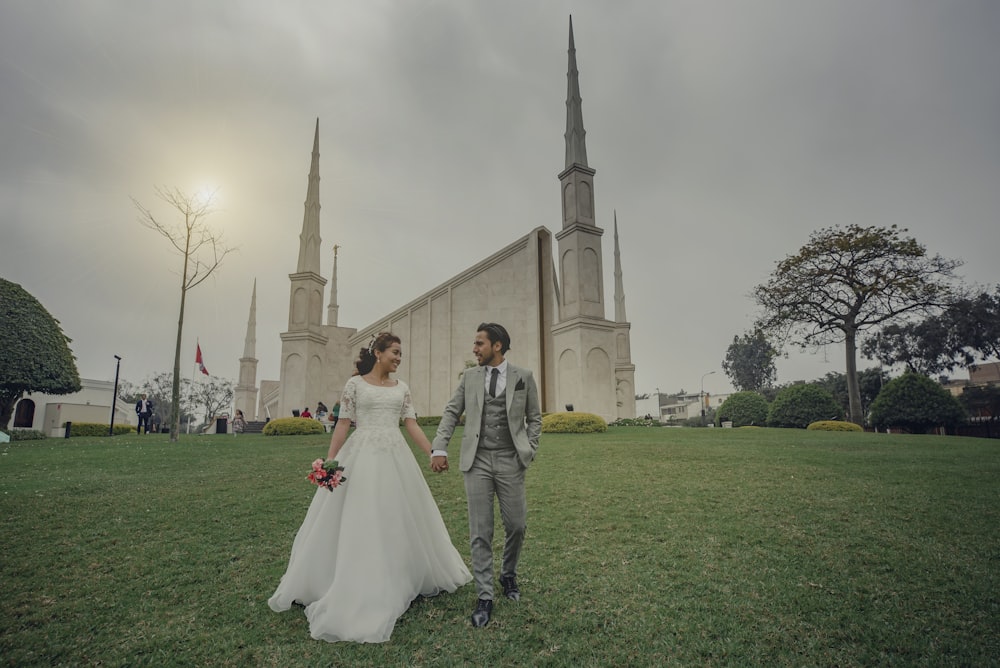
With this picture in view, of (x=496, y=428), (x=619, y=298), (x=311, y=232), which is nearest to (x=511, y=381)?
(x=496, y=428)

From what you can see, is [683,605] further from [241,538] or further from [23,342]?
[23,342]

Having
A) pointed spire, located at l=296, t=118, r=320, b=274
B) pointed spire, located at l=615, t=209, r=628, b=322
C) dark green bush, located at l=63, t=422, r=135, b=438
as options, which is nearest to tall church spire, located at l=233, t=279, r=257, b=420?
dark green bush, located at l=63, t=422, r=135, b=438

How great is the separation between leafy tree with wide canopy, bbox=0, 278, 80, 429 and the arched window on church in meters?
14.7

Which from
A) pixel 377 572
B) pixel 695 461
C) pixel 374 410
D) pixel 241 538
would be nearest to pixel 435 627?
pixel 377 572

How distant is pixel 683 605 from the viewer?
422 centimetres

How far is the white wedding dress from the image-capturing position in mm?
3779

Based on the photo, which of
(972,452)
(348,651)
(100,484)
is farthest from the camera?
(972,452)

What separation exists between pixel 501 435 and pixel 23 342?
32.6 meters

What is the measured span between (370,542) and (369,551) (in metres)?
0.06

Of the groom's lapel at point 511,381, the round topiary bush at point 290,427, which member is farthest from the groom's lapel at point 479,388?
the round topiary bush at point 290,427

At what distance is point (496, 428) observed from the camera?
4.20m

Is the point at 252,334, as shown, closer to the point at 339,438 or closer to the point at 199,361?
the point at 199,361

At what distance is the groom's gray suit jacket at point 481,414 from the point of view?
4.14 metres

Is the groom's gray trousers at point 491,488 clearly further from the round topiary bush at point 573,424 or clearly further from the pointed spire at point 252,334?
the pointed spire at point 252,334
